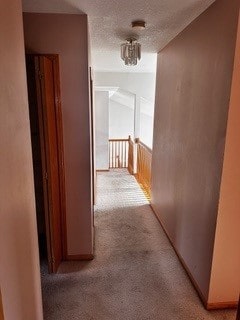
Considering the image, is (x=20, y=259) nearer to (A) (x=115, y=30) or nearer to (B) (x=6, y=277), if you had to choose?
(B) (x=6, y=277)

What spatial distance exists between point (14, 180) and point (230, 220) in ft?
4.77

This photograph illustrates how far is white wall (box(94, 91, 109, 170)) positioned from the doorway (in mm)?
3270

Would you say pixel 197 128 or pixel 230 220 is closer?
pixel 230 220

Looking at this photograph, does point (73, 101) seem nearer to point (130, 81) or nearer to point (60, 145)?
point (60, 145)

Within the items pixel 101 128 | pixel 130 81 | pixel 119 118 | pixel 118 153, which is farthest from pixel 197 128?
pixel 119 118

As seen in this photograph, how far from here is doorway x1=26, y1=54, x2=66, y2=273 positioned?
1.89 m

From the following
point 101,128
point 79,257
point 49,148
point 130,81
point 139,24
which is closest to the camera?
point 49,148

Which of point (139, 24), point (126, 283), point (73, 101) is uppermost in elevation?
point (139, 24)

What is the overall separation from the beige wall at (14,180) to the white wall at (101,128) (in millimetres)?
4390

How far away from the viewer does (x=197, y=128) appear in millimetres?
2018

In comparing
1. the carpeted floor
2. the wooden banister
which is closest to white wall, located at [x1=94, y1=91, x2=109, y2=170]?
the wooden banister

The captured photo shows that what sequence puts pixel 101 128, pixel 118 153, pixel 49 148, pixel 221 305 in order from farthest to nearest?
1. pixel 118 153
2. pixel 101 128
3. pixel 49 148
4. pixel 221 305

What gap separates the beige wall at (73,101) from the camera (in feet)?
6.54

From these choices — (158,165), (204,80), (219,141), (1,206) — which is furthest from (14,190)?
(158,165)
